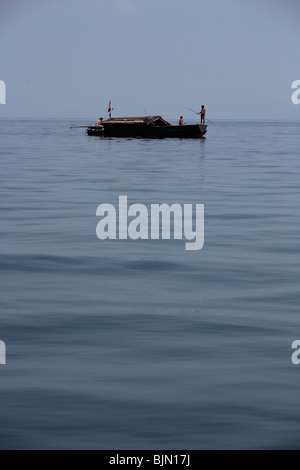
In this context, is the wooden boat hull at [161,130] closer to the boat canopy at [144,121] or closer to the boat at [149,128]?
the boat at [149,128]

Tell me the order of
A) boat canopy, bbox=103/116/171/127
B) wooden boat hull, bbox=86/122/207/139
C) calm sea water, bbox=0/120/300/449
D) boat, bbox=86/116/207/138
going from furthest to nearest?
1. boat canopy, bbox=103/116/171/127
2. boat, bbox=86/116/207/138
3. wooden boat hull, bbox=86/122/207/139
4. calm sea water, bbox=0/120/300/449

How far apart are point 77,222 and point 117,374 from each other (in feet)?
37.7

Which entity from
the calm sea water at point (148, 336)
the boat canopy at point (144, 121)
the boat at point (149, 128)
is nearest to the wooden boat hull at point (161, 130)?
the boat at point (149, 128)

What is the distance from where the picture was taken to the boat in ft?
247

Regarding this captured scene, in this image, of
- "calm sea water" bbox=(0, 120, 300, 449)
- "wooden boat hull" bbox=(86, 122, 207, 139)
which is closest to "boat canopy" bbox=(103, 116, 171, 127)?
"wooden boat hull" bbox=(86, 122, 207, 139)

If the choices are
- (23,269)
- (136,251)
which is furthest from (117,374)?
(136,251)

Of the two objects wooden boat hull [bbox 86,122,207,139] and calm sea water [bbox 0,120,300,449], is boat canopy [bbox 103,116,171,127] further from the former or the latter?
calm sea water [bbox 0,120,300,449]

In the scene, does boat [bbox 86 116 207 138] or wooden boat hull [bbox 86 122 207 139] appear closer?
wooden boat hull [bbox 86 122 207 139]

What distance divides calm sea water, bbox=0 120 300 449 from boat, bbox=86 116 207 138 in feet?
179

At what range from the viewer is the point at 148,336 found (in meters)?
10.4

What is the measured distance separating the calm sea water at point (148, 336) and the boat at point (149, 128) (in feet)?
179

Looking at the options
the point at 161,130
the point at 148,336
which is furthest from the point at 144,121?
the point at 148,336

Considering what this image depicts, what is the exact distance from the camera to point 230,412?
805 cm
